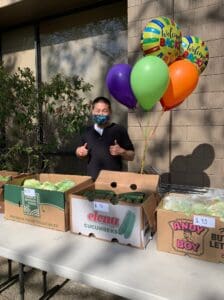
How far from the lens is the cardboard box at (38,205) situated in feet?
5.42

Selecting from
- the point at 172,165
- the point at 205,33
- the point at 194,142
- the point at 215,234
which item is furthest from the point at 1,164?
the point at 215,234

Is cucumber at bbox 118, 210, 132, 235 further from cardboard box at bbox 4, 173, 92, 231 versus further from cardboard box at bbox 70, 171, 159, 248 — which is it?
cardboard box at bbox 4, 173, 92, 231

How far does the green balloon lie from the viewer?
1.66 meters

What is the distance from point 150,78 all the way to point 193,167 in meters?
1.87

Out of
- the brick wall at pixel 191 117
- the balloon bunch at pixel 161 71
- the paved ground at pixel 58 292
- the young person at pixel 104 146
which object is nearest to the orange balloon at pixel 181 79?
the balloon bunch at pixel 161 71

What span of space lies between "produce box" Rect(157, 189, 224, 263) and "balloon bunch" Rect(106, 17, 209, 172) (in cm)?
64

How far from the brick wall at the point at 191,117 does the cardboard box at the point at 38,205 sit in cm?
171

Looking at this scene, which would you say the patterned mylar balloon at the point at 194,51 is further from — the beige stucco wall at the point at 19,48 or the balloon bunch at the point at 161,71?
the beige stucco wall at the point at 19,48

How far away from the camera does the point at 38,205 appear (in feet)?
5.62

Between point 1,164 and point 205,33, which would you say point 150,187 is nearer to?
point 205,33

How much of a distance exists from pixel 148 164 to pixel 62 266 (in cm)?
237

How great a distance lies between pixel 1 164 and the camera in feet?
13.7

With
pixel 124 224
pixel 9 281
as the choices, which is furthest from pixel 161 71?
pixel 9 281

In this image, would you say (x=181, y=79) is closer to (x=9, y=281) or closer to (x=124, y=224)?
(x=124, y=224)
